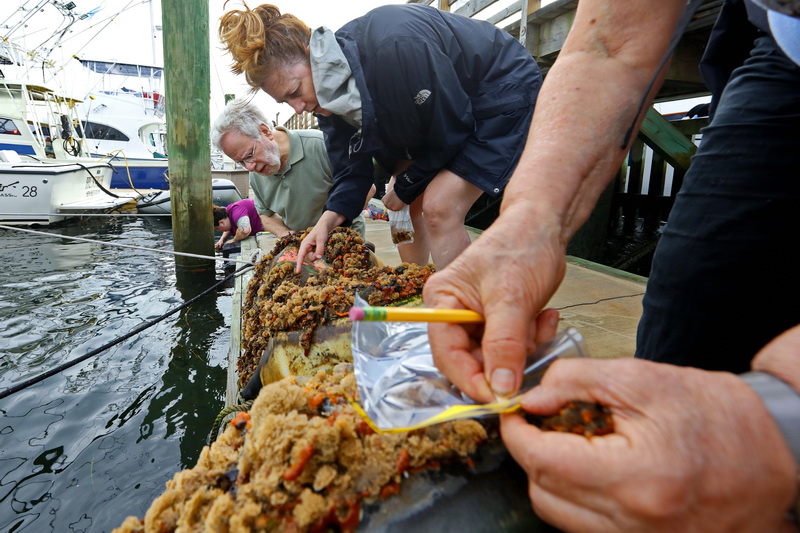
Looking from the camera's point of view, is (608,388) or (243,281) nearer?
(608,388)

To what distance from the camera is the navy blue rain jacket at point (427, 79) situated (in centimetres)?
225

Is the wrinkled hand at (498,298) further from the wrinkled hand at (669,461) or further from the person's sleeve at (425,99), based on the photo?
the person's sleeve at (425,99)

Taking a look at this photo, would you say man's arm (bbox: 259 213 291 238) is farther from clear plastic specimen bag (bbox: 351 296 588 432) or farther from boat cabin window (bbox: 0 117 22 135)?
boat cabin window (bbox: 0 117 22 135)

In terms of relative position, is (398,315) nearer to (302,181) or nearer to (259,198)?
(302,181)

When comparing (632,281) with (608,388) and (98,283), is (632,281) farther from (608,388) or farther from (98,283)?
(98,283)

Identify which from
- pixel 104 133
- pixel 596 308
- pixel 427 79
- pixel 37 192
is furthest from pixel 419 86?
pixel 104 133

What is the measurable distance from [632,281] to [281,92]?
277 centimetres

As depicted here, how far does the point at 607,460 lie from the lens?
50cm

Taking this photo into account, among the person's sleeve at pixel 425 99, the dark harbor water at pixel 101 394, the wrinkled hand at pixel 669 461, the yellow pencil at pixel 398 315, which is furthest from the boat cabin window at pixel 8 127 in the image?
the wrinkled hand at pixel 669 461

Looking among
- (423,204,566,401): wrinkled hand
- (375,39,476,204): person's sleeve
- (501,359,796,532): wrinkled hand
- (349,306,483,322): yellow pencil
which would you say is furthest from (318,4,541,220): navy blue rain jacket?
(501,359,796,532): wrinkled hand

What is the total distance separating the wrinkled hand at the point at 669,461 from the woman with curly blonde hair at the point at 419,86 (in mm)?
1885

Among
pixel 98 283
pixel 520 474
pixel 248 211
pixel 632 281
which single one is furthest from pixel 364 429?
pixel 98 283

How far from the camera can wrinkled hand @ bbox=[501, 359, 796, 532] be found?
458 mm

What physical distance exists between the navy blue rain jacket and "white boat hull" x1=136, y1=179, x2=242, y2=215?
31.6 ft
